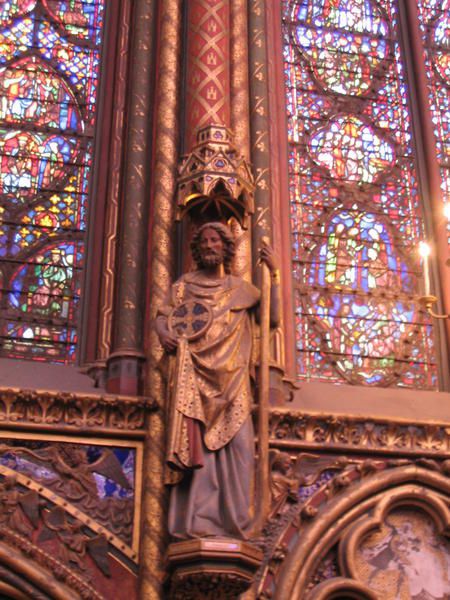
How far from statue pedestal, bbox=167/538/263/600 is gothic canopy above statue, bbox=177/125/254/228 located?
8.42 ft

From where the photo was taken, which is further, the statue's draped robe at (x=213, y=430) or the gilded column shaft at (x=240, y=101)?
the gilded column shaft at (x=240, y=101)

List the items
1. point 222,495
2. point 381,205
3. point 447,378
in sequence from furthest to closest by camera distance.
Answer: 1. point 381,205
2. point 447,378
3. point 222,495

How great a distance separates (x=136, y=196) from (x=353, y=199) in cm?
223

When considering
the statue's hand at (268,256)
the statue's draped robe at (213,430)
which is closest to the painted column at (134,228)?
the statue's draped robe at (213,430)

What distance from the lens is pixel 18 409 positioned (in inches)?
330

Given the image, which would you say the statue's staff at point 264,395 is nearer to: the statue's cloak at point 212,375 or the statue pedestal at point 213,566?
the statue's cloak at point 212,375

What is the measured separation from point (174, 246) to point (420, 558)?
2825 millimetres

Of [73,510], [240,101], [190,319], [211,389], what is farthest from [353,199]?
[73,510]

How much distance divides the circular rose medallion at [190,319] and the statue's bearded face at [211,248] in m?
0.35

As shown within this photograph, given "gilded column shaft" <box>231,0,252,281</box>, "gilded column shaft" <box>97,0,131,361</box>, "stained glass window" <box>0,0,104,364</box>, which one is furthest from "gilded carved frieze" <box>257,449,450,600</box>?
"stained glass window" <box>0,0,104,364</box>

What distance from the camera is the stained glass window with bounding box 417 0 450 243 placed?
11.4 m

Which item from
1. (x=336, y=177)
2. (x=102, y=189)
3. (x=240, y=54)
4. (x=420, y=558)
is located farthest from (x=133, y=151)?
(x=420, y=558)

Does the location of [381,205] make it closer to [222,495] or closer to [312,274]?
[312,274]

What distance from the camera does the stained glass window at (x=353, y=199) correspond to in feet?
33.6
